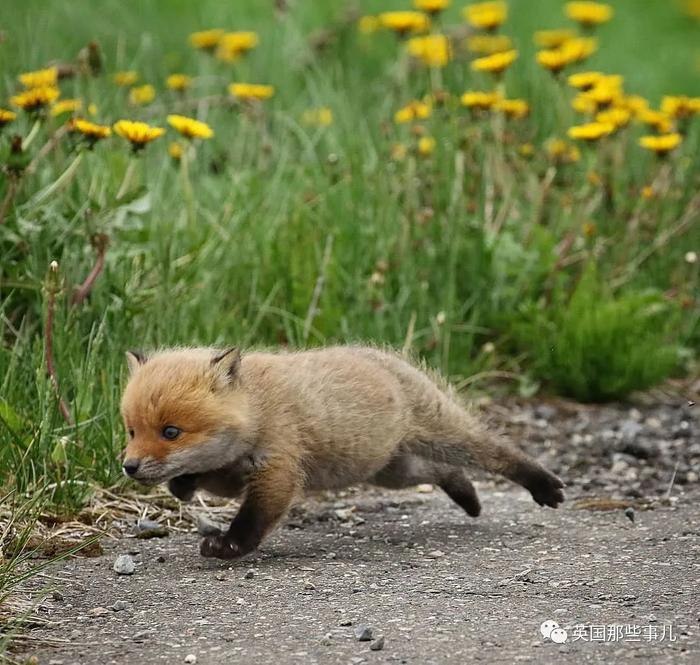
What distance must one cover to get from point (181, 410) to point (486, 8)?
423 cm

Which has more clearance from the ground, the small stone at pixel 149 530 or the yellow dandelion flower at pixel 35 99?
the yellow dandelion flower at pixel 35 99

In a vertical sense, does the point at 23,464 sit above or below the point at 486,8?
below

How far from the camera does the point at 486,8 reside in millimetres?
7809

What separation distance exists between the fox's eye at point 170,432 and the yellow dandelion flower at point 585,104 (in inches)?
139

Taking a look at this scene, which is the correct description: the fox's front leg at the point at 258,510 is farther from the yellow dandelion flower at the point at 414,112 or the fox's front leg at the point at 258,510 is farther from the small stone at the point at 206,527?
the yellow dandelion flower at the point at 414,112

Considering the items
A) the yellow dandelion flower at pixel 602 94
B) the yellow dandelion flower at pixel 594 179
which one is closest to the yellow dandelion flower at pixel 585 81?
the yellow dandelion flower at pixel 602 94

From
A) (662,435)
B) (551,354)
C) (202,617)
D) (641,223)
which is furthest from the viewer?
(641,223)

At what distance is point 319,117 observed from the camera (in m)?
8.35

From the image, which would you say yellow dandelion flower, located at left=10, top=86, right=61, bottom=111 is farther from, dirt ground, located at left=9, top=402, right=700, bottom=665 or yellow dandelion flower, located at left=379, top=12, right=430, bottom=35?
yellow dandelion flower, located at left=379, top=12, right=430, bottom=35

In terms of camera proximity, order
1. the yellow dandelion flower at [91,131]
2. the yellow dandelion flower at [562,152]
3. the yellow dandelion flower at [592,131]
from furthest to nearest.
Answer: the yellow dandelion flower at [562,152] → the yellow dandelion flower at [592,131] → the yellow dandelion flower at [91,131]

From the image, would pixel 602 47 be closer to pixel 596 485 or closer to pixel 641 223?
pixel 641 223

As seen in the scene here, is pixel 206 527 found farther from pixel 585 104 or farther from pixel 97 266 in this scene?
pixel 585 104

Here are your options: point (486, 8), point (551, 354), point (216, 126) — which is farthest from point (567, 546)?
point (216, 126)

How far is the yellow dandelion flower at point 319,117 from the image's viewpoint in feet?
26.5
